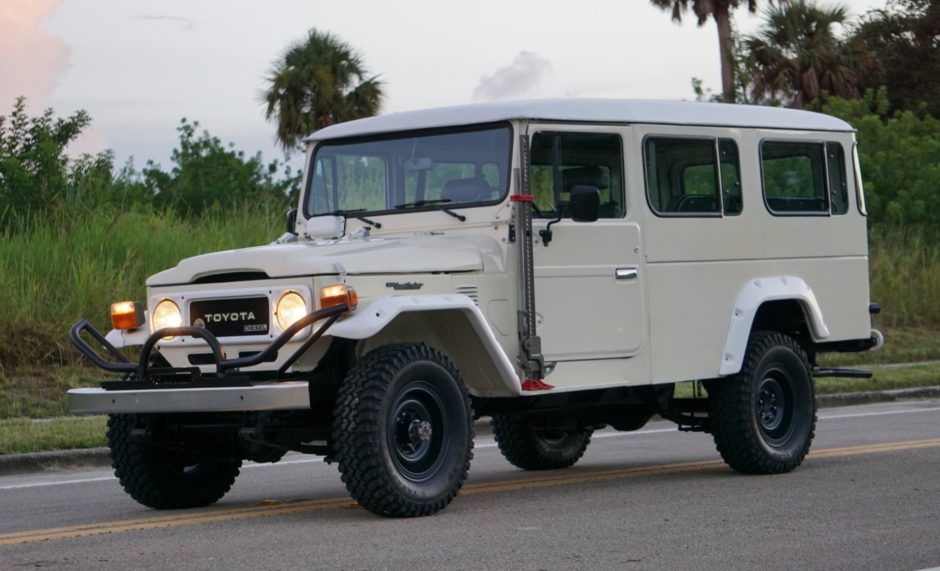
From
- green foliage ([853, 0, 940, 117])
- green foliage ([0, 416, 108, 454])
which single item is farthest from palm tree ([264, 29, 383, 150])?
green foliage ([0, 416, 108, 454])

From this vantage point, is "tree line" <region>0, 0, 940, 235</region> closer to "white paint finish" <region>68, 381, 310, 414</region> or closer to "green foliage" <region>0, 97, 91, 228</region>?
"green foliage" <region>0, 97, 91, 228</region>

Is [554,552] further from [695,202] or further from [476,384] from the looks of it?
[695,202]

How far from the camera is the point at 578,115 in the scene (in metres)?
9.62

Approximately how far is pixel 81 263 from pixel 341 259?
37.3 ft

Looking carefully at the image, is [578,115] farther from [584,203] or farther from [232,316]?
[232,316]

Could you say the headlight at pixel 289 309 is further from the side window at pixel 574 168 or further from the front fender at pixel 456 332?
the side window at pixel 574 168

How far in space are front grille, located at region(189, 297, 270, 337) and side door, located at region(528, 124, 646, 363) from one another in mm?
1706

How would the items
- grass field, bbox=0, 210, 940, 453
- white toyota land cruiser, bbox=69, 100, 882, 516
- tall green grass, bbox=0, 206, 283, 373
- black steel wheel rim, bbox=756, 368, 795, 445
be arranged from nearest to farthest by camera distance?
1. white toyota land cruiser, bbox=69, 100, 882, 516
2. black steel wheel rim, bbox=756, 368, 795, 445
3. grass field, bbox=0, 210, 940, 453
4. tall green grass, bbox=0, 206, 283, 373

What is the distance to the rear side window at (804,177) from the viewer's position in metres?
11.0

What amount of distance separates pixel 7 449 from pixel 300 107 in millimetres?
32177

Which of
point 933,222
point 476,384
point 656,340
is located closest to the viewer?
point 476,384

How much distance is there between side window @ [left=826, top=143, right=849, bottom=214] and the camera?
37.5ft

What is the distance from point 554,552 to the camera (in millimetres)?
7141

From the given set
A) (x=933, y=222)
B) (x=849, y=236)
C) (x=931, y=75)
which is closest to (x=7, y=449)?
(x=849, y=236)
